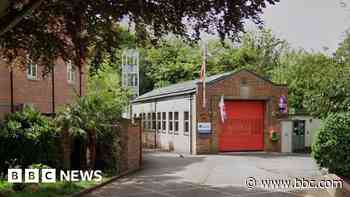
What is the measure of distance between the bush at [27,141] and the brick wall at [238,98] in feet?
45.2

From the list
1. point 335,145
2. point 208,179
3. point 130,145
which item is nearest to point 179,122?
point 130,145

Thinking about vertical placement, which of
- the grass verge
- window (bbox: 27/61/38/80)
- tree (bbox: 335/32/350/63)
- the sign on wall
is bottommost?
the grass verge

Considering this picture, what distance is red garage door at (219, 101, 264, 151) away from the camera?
95.1 ft

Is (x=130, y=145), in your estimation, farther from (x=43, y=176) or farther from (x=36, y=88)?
(x=36, y=88)

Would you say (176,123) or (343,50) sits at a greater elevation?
(343,50)

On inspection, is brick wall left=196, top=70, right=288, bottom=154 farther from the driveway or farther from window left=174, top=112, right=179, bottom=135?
the driveway

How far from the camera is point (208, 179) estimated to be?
1598cm

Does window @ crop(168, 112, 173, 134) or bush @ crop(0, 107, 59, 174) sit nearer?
Answer: bush @ crop(0, 107, 59, 174)

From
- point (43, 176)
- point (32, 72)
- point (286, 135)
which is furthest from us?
point (286, 135)

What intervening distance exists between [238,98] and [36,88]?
12596mm

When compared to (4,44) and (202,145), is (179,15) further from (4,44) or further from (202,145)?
(202,145)

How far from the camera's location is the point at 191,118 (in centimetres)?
2869

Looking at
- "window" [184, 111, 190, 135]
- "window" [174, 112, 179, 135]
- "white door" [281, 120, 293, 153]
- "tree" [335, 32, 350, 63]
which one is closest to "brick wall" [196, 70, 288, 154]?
"white door" [281, 120, 293, 153]

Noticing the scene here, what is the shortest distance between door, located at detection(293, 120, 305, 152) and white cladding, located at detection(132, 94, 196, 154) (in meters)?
7.59
